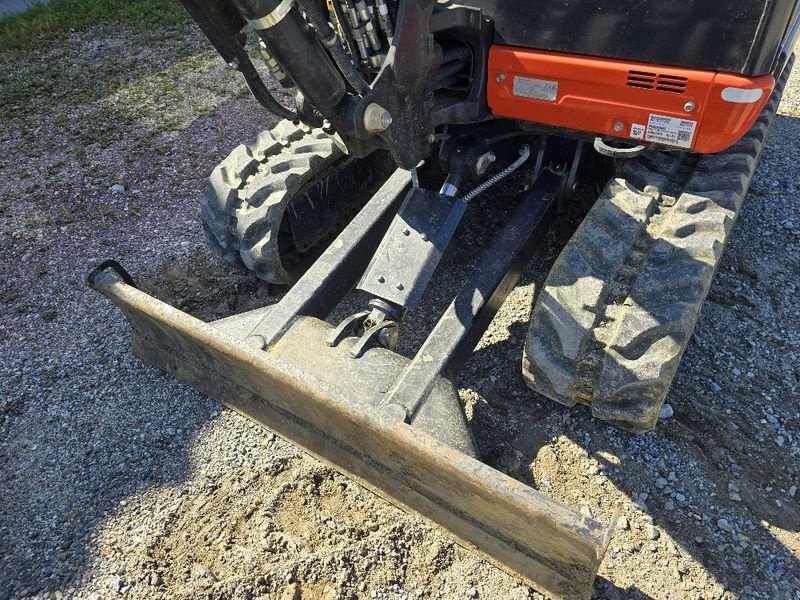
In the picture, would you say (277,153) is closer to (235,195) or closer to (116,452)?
(235,195)

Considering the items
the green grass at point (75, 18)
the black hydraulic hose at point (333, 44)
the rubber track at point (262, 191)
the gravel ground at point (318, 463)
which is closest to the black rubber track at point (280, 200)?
the rubber track at point (262, 191)

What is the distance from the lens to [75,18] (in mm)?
7039

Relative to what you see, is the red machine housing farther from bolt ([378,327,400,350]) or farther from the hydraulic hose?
bolt ([378,327,400,350])

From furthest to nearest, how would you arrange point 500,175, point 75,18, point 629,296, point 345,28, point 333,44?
point 75,18
point 500,175
point 629,296
point 345,28
point 333,44

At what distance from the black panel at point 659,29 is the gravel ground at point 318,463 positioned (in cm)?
128

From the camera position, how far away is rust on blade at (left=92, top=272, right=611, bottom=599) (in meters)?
1.84

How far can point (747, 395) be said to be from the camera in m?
2.77

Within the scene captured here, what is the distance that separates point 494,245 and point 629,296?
0.59 metres

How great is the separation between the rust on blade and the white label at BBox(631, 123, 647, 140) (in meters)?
1.37

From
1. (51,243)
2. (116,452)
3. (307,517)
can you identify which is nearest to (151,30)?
(51,243)

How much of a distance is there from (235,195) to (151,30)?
4629mm

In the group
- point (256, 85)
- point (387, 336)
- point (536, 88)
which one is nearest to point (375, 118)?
point (256, 85)

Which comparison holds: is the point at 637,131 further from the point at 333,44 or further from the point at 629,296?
the point at 333,44

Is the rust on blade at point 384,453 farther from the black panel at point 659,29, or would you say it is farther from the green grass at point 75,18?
the green grass at point 75,18
